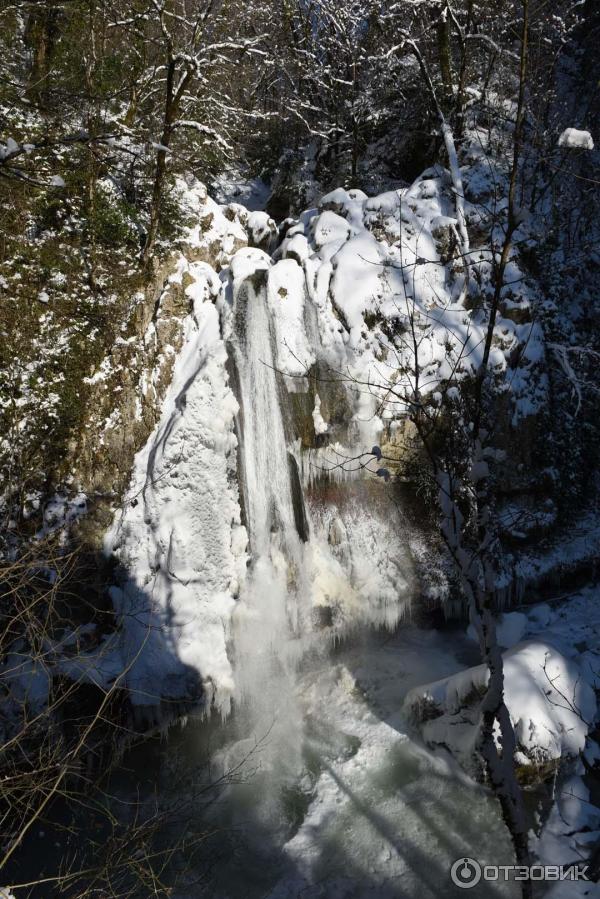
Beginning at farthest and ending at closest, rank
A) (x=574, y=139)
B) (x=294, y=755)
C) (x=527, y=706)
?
1. (x=294, y=755)
2. (x=527, y=706)
3. (x=574, y=139)

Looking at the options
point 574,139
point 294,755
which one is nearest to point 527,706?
point 294,755

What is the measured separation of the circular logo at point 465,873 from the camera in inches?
187

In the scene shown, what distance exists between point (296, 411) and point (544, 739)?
5048 mm

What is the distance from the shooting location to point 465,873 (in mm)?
4824

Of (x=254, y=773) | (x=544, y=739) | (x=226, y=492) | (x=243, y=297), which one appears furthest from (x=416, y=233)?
(x=254, y=773)

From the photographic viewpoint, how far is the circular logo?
4750mm

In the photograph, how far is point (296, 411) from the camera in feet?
25.8

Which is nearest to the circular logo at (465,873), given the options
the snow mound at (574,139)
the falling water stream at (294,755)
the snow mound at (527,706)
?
the falling water stream at (294,755)

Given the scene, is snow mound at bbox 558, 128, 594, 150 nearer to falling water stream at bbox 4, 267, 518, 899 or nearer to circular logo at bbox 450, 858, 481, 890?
falling water stream at bbox 4, 267, 518, 899

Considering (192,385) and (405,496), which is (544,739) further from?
(192,385)

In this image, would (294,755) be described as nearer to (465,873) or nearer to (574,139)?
(465,873)

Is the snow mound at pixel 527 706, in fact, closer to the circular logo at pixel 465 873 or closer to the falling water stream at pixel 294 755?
the falling water stream at pixel 294 755

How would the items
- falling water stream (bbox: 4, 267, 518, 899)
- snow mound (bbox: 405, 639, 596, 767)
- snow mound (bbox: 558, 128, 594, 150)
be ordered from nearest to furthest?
snow mound (bbox: 558, 128, 594, 150), falling water stream (bbox: 4, 267, 518, 899), snow mound (bbox: 405, 639, 596, 767)

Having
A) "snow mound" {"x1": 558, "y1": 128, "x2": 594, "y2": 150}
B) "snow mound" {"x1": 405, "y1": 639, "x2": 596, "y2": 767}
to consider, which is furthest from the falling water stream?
"snow mound" {"x1": 558, "y1": 128, "x2": 594, "y2": 150}
